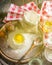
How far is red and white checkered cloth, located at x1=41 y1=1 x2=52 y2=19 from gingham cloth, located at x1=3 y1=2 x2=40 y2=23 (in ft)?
0.11

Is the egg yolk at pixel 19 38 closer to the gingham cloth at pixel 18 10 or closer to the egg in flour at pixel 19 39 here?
the egg in flour at pixel 19 39

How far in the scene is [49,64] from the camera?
104 cm

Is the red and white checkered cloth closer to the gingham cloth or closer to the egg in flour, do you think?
the gingham cloth

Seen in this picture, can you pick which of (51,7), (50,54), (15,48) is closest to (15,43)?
(15,48)

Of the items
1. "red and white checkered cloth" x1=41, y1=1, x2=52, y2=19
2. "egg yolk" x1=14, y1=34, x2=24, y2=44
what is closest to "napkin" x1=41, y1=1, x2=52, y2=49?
"red and white checkered cloth" x1=41, y1=1, x2=52, y2=19

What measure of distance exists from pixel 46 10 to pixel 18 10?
0.16 metres

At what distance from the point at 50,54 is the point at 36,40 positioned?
11 cm

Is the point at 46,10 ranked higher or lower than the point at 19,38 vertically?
higher

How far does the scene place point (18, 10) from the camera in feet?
4.00

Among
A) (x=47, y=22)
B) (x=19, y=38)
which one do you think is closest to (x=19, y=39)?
(x=19, y=38)

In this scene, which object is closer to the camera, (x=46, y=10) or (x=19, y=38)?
(x=19, y=38)

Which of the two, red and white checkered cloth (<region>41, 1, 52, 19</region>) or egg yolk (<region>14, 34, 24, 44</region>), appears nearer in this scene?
egg yolk (<region>14, 34, 24, 44</region>)

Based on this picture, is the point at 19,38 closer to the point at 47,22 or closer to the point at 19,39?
the point at 19,39

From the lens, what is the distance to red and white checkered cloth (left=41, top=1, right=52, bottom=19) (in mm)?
1165
